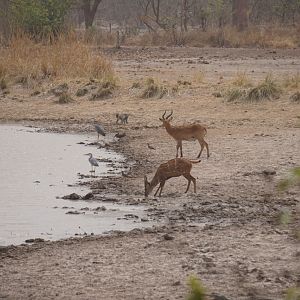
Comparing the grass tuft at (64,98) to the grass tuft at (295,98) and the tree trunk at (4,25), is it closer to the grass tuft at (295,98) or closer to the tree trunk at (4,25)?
the grass tuft at (295,98)

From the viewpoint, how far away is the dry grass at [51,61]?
26047 millimetres

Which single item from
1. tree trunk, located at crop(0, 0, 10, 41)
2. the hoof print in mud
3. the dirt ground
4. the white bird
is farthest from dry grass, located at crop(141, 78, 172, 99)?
the hoof print in mud

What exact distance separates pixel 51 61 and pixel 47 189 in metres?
14.3

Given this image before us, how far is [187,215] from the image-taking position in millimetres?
10336

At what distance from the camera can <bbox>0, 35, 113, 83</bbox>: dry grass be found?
26.0 m

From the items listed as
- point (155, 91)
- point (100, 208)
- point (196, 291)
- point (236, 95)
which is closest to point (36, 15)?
point (155, 91)

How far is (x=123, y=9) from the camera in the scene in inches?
2869

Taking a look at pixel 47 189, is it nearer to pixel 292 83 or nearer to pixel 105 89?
pixel 105 89

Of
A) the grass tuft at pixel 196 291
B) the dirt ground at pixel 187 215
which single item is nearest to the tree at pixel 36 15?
the dirt ground at pixel 187 215

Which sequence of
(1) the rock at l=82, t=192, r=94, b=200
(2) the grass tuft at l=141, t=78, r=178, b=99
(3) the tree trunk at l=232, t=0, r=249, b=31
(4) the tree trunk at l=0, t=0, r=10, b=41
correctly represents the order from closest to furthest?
(1) the rock at l=82, t=192, r=94, b=200 < (2) the grass tuft at l=141, t=78, r=178, b=99 < (4) the tree trunk at l=0, t=0, r=10, b=41 < (3) the tree trunk at l=232, t=0, r=249, b=31

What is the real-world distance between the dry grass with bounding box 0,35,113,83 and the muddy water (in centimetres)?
695

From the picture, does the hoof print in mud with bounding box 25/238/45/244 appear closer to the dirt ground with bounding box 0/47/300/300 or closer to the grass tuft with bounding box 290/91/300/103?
the dirt ground with bounding box 0/47/300/300

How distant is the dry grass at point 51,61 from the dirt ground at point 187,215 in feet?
8.92

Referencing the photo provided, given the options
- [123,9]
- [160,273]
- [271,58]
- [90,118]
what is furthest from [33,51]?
[123,9]
